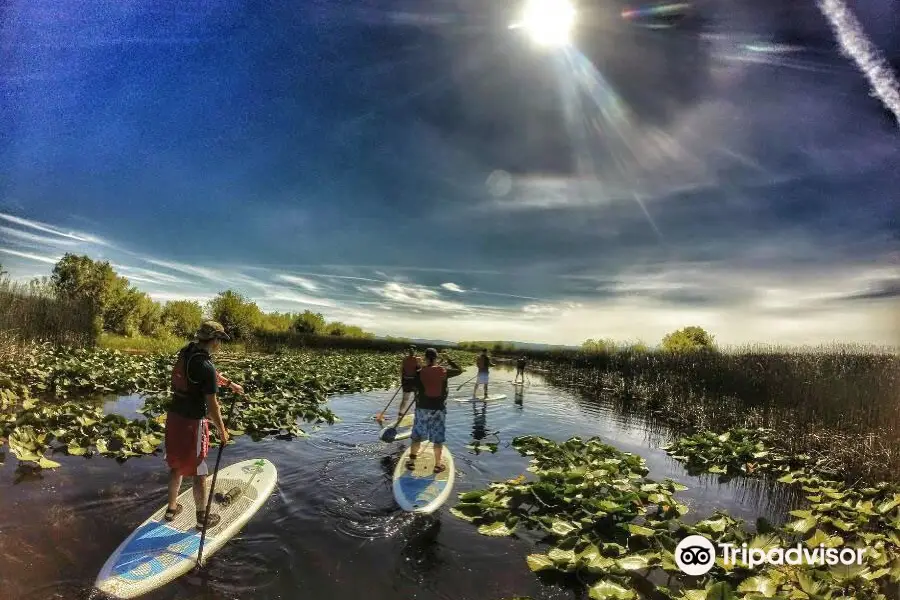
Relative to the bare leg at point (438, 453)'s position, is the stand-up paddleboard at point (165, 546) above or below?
below

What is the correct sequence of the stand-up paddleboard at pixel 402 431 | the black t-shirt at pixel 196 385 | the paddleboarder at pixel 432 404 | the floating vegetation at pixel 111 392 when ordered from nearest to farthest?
the black t-shirt at pixel 196 385 → the paddleboarder at pixel 432 404 → the floating vegetation at pixel 111 392 → the stand-up paddleboard at pixel 402 431

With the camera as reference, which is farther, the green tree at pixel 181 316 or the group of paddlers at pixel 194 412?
the green tree at pixel 181 316

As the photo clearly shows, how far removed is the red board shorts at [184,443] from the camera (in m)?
5.13

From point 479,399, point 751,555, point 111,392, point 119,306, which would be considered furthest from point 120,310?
point 751,555

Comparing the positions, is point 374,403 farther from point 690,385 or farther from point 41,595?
point 690,385

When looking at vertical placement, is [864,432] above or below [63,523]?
above

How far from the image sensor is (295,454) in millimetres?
9492

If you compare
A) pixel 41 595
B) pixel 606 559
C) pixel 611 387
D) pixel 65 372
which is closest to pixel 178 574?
pixel 41 595

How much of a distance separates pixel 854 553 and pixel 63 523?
9.38m

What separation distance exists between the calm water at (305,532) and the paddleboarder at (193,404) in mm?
1183

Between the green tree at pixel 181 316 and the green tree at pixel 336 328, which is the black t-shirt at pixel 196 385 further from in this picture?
the green tree at pixel 336 328

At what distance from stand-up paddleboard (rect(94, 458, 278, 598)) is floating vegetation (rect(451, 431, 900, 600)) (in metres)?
3.13

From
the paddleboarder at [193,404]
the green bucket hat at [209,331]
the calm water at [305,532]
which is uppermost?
the green bucket hat at [209,331]

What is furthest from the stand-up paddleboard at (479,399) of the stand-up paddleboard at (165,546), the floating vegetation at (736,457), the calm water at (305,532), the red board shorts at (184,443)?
the red board shorts at (184,443)
